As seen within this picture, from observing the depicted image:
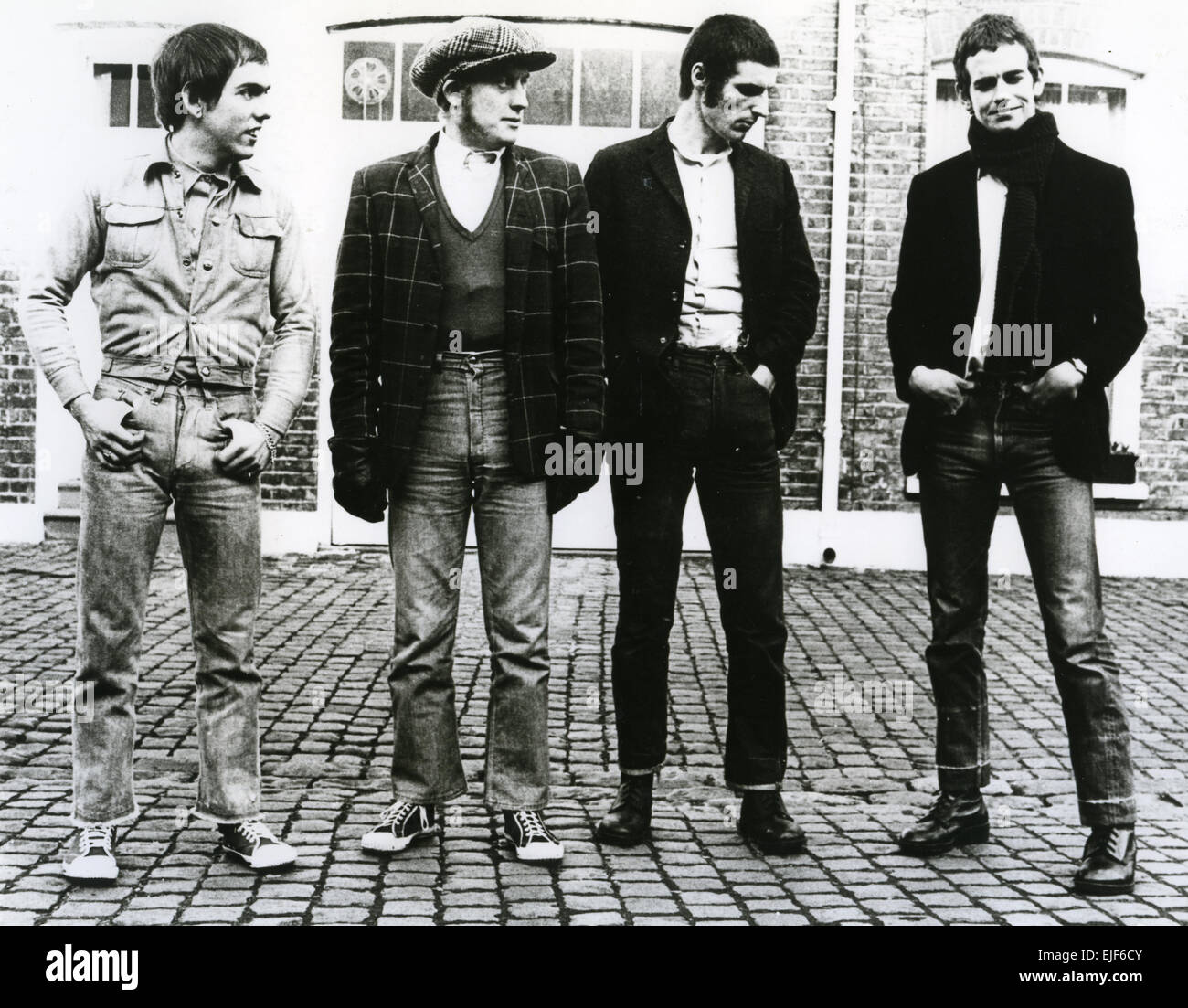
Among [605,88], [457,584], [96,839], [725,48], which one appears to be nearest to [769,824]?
[457,584]

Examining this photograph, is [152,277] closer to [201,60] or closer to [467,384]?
[201,60]

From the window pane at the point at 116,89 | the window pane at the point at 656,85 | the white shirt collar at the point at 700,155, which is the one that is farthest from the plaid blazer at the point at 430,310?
the window pane at the point at 116,89

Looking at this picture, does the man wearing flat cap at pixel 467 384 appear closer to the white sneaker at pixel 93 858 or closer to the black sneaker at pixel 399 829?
the black sneaker at pixel 399 829

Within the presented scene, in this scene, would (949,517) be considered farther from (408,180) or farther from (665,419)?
(408,180)

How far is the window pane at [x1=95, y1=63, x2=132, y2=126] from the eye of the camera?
8.97m

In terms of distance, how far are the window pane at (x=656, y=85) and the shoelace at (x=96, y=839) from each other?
621 centimetres

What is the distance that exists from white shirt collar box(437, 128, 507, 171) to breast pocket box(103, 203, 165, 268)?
0.80 metres

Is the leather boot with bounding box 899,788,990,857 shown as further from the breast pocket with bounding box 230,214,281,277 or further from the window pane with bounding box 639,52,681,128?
the window pane with bounding box 639,52,681,128

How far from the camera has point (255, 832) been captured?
4086 mm

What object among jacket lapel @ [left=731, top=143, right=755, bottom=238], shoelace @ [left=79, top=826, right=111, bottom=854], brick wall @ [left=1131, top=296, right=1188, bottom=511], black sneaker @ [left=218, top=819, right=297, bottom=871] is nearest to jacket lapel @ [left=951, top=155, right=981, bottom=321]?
jacket lapel @ [left=731, top=143, right=755, bottom=238]

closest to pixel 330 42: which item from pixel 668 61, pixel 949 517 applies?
pixel 668 61
